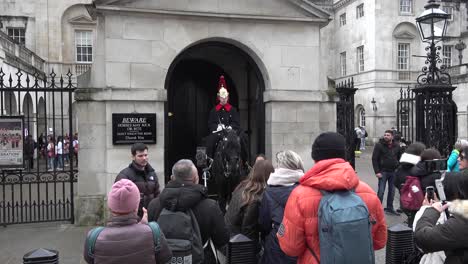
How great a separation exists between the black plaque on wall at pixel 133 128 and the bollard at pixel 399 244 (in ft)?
16.1

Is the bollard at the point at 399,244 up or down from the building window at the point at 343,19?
down

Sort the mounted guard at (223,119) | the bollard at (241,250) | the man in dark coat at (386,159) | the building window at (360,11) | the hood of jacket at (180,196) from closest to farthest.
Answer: the hood of jacket at (180,196) < the bollard at (241,250) < the mounted guard at (223,119) < the man in dark coat at (386,159) < the building window at (360,11)

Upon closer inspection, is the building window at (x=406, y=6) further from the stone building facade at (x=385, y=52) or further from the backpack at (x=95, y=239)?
the backpack at (x=95, y=239)

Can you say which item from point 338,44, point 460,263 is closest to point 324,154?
point 460,263

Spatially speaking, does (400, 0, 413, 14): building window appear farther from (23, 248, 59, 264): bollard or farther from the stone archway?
(23, 248, 59, 264): bollard

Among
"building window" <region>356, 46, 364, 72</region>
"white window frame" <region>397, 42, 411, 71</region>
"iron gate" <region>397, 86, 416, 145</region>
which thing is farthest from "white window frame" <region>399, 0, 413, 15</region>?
"iron gate" <region>397, 86, 416, 145</region>

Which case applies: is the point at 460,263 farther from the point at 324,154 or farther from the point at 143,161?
the point at 143,161

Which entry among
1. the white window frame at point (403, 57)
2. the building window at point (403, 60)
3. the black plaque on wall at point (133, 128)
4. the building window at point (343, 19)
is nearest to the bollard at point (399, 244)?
the black plaque on wall at point (133, 128)

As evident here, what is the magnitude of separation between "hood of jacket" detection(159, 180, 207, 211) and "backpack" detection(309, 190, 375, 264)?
123 centimetres

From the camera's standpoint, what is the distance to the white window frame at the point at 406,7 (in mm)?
39281

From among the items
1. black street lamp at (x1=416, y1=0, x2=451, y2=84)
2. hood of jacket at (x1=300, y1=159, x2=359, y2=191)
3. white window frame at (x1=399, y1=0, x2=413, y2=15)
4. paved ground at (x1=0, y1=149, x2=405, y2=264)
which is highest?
white window frame at (x1=399, y1=0, x2=413, y2=15)

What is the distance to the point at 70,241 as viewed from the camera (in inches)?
311

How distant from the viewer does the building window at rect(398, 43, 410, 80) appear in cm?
3938

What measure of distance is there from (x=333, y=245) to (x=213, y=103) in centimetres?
830
